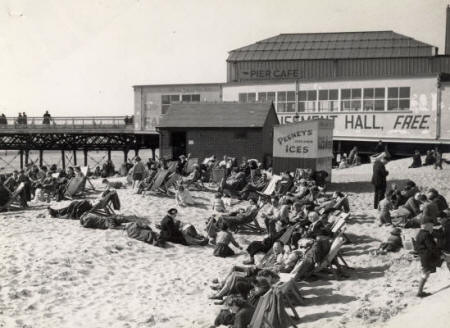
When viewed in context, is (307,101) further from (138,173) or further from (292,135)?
(138,173)

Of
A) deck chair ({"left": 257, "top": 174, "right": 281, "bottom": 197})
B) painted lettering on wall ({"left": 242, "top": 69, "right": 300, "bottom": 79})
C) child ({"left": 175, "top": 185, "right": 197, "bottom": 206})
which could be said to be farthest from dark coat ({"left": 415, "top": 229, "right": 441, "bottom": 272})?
painted lettering on wall ({"left": 242, "top": 69, "right": 300, "bottom": 79})

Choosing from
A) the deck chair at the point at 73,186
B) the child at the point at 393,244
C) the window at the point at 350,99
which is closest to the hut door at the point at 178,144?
the deck chair at the point at 73,186

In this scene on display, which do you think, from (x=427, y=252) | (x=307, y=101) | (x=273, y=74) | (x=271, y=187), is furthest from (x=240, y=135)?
(x=427, y=252)

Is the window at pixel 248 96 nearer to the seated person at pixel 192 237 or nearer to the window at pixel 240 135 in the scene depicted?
the window at pixel 240 135

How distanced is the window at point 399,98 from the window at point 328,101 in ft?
9.53

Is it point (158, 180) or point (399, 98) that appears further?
point (399, 98)

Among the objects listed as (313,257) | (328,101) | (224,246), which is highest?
(328,101)

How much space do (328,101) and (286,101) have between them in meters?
2.42

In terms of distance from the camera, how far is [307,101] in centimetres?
3111

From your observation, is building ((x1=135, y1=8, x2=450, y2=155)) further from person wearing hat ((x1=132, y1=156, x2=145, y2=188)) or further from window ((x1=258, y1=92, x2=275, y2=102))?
person wearing hat ((x1=132, y1=156, x2=145, y2=188))

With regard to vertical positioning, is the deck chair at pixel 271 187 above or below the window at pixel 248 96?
below

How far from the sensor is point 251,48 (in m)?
38.4

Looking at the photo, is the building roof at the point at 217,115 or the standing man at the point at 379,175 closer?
the standing man at the point at 379,175

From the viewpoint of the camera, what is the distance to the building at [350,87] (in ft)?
92.6
